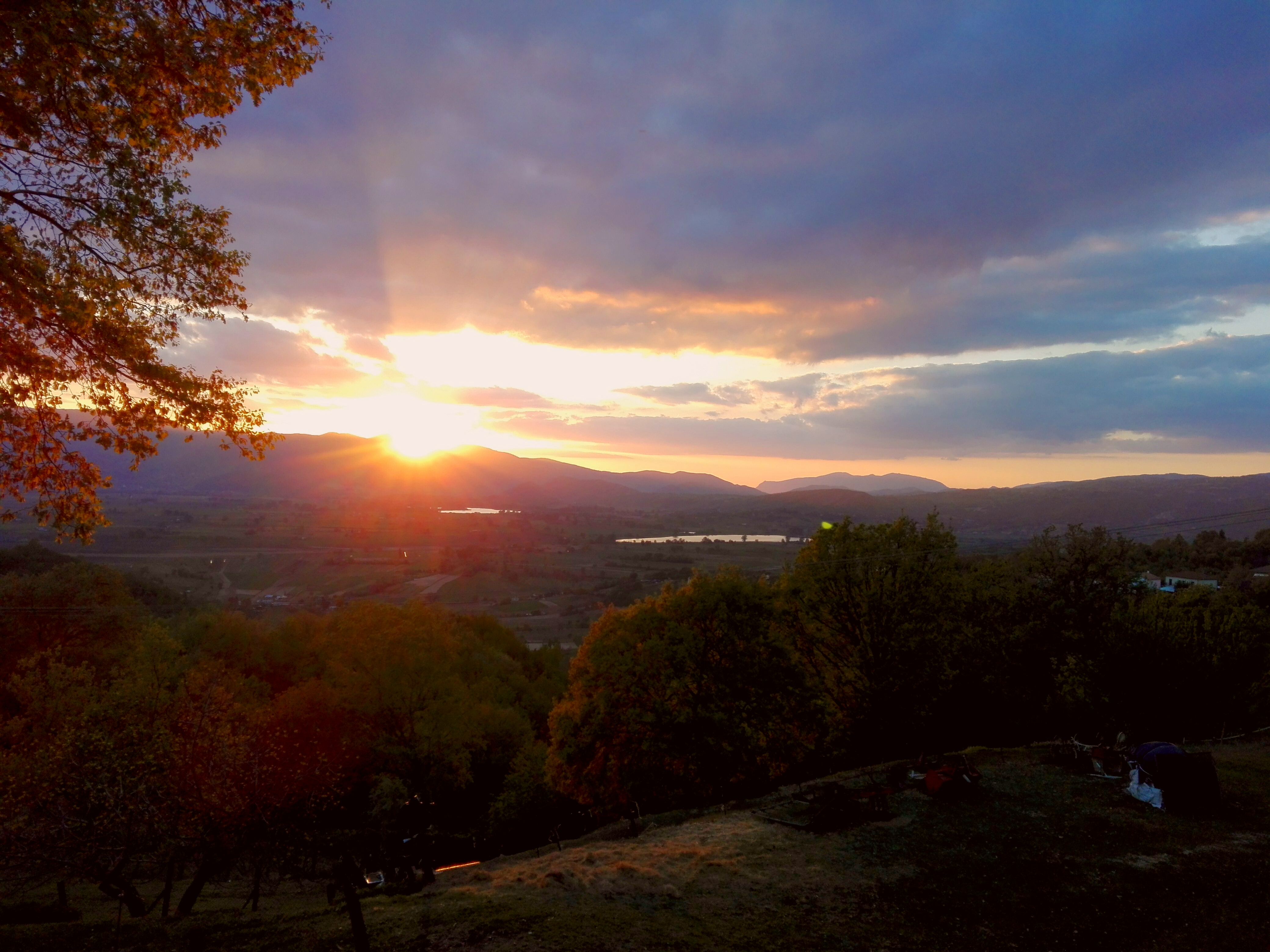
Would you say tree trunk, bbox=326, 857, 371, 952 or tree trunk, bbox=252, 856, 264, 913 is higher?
tree trunk, bbox=326, 857, 371, 952

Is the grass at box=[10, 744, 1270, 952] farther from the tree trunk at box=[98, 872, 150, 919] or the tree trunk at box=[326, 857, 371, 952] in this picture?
the tree trunk at box=[98, 872, 150, 919]

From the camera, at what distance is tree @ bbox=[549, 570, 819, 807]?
2169 centimetres

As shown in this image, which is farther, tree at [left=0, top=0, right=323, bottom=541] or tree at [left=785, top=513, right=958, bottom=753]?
tree at [left=785, top=513, right=958, bottom=753]

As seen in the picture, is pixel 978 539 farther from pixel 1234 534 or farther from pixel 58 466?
pixel 58 466

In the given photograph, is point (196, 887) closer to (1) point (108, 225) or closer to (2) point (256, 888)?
(2) point (256, 888)

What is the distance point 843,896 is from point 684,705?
40.1 ft

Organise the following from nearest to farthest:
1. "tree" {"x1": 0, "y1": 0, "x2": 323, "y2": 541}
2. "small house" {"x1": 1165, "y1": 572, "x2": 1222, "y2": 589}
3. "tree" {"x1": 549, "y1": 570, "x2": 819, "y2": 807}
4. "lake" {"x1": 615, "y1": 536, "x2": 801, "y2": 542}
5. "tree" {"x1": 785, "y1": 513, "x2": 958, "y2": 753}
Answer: "tree" {"x1": 0, "y1": 0, "x2": 323, "y2": 541} → "tree" {"x1": 549, "y1": 570, "x2": 819, "y2": 807} → "tree" {"x1": 785, "y1": 513, "x2": 958, "y2": 753} → "small house" {"x1": 1165, "y1": 572, "x2": 1222, "y2": 589} → "lake" {"x1": 615, "y1": 536, "x2": 801, "y2": 542}

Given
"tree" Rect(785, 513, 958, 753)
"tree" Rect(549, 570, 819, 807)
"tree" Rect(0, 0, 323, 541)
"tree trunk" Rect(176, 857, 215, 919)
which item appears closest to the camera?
"tree" Rect(0, 0, 323, 541)

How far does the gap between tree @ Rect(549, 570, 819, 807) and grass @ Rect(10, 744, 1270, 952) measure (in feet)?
19.7

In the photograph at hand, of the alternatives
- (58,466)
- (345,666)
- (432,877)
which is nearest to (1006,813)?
(432,877)

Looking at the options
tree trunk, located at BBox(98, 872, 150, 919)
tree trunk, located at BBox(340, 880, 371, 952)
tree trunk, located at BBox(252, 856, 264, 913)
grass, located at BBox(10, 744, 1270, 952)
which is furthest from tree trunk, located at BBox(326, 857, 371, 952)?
tree trunk, located at BBox(98, 872, 150, 919)

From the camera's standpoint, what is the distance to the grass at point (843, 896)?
8.33m

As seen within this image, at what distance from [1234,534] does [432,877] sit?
14465cm

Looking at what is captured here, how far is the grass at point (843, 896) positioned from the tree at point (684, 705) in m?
6.01
